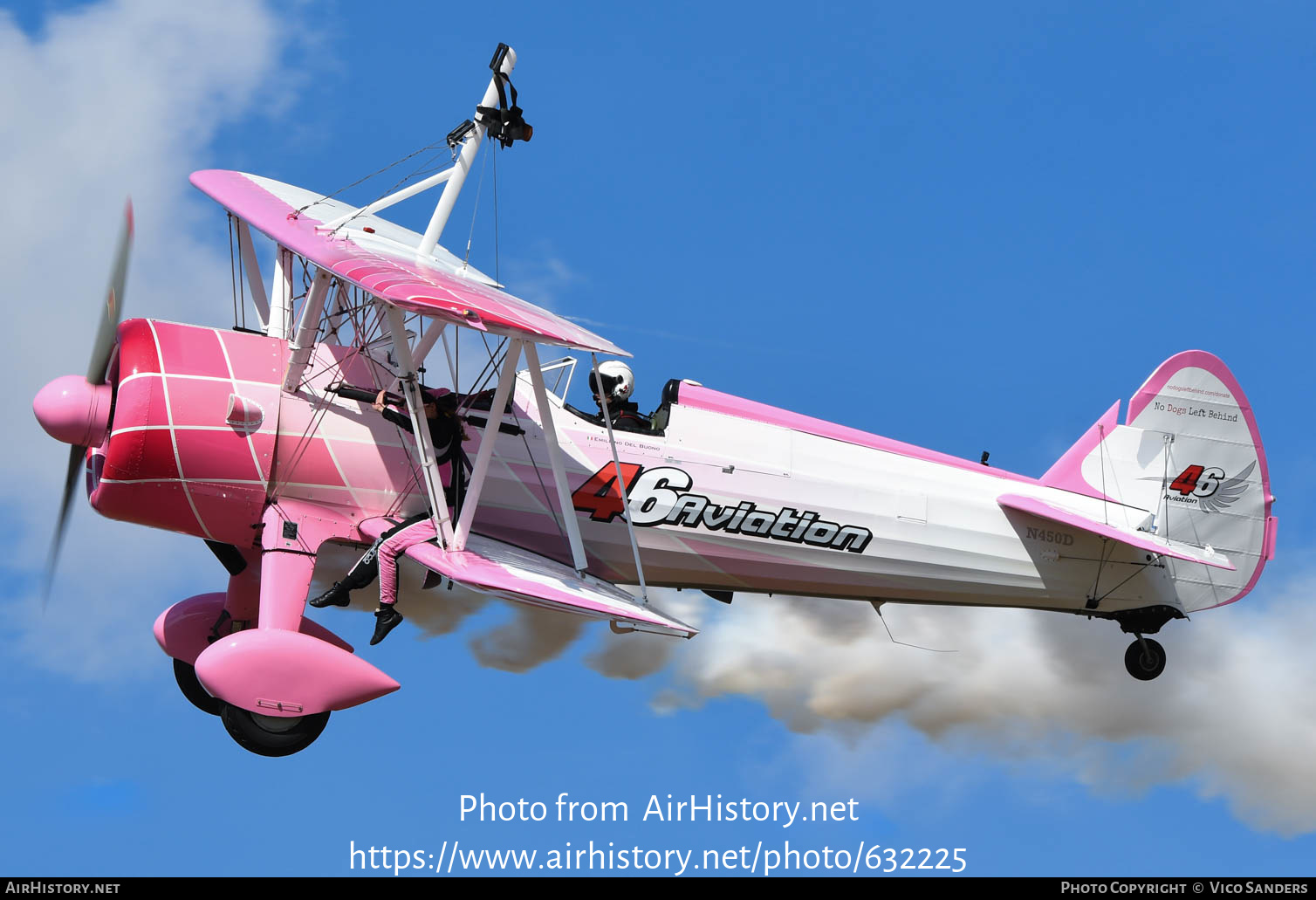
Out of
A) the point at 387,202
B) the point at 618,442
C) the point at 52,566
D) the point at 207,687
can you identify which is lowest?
the point at 207,687

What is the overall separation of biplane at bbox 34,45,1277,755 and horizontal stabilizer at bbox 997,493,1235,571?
0.12 feet

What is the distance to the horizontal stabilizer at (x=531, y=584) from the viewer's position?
1193 centimetres

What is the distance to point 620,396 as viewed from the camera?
1398 centimetres

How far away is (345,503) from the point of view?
12.9 meters

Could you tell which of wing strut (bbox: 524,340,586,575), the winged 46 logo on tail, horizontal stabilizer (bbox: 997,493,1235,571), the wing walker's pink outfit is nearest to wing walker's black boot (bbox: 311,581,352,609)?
the wing walker's pink outfit

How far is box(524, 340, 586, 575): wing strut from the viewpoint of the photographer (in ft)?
39.8

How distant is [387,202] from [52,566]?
13.8ft

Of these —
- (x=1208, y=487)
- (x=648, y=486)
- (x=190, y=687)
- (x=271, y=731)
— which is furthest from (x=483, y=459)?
(x=1208, y=487)

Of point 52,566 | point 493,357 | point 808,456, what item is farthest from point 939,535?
point 52,566

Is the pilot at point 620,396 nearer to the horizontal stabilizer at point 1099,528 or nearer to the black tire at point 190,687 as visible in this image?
the horizontal stabilizer at point 1099,528

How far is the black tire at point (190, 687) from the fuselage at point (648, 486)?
5.91ft

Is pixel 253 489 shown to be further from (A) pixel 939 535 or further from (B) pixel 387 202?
(A) pixel 939 535

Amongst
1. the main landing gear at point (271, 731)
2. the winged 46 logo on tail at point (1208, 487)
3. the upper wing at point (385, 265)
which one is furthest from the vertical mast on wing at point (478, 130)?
the winged 46 logo on tail at point (1208, 487)

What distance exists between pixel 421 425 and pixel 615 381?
222cm
